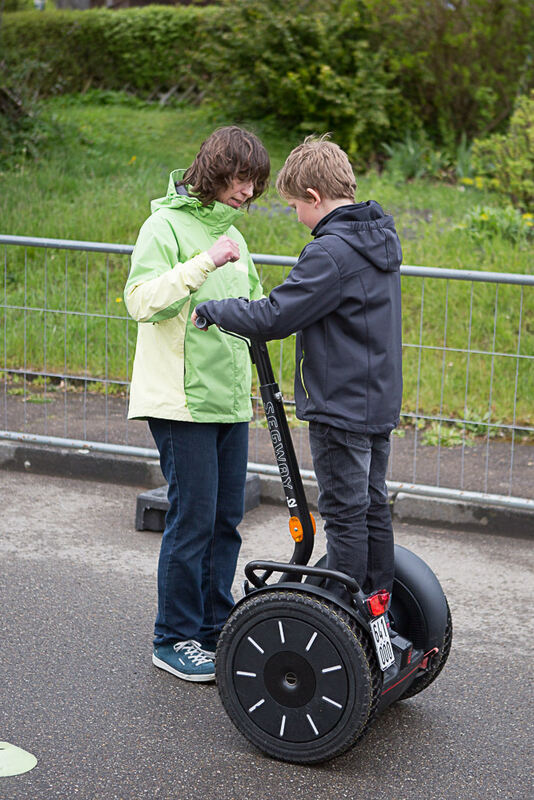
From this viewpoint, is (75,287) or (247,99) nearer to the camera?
(75,287)

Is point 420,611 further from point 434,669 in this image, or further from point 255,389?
point 255,389

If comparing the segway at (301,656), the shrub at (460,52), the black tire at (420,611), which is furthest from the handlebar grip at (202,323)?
the shrub at (460,52)

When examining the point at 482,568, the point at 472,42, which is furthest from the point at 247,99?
the point at 482,568

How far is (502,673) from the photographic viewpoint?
3.88 metres

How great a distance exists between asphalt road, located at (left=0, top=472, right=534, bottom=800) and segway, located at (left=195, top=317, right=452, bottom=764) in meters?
0.13

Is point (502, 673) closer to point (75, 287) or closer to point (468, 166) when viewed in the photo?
point (75, 287)

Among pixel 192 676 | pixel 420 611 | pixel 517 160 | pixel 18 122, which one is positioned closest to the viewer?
pixel 420 611

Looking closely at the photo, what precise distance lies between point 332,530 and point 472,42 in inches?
388

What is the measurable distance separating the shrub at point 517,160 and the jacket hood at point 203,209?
20.8ft

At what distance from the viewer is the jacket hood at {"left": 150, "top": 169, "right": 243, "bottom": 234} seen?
360 centimetres

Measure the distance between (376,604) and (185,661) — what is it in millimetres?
896

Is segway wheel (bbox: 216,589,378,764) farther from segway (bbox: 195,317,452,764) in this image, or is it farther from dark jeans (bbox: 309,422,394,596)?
dark jeans (bbox: 309,422,394,596)

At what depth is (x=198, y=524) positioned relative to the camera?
3.71m

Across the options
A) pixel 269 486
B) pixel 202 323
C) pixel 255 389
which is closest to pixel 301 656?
pixel 202 323
